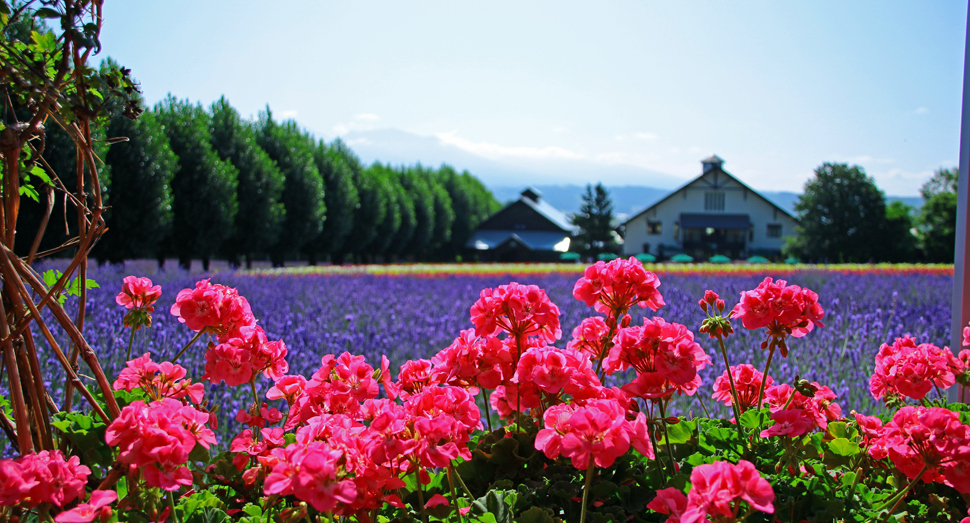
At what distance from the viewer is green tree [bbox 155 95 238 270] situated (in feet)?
69.8

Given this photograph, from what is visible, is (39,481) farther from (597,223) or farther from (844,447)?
(597,223)

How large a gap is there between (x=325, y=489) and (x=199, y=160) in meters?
23.3

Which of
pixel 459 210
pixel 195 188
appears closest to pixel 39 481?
pixel 195 188

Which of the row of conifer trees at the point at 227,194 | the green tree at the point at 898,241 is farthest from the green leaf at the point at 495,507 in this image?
the green tree at the point at 898,241

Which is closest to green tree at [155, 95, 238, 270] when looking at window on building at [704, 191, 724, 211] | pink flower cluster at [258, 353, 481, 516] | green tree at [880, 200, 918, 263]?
pink flower cluster at [258, 353, 481, 516]

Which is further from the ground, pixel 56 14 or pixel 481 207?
pixel 481 207

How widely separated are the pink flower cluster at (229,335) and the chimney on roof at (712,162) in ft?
187

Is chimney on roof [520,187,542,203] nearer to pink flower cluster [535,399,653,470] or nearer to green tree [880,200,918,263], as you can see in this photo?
green tree [880,200,918,263]

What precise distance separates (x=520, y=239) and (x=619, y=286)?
53.0 meters

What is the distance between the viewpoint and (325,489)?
3.09 feet

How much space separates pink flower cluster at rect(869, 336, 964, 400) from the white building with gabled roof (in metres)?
50.5

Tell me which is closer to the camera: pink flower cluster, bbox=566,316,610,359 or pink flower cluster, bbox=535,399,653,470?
pink flower cluster, bbox=535,399,653,470

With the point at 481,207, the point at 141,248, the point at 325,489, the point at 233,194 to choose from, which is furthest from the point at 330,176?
the point at 325,489

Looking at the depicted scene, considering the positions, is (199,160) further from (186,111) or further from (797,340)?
(797,340)
